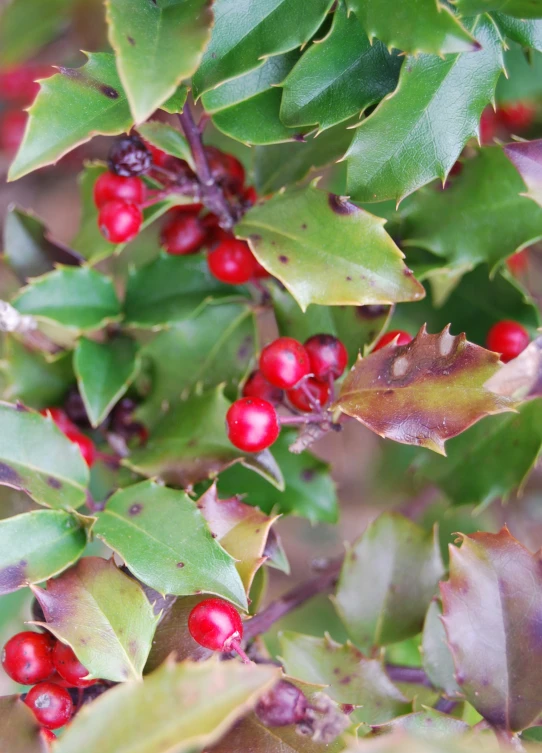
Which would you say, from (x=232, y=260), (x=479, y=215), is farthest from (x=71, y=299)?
(x=479, y=215)

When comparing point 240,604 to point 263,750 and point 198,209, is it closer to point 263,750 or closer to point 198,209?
point 263,750

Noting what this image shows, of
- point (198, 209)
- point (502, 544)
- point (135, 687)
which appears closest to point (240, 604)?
point (135, 687)

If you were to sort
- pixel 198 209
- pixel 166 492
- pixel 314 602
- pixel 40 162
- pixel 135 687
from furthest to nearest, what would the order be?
pixel 314 602 < pixel 198 209 < pixel 166 492 < pixel 40 162 < pixel 135 687

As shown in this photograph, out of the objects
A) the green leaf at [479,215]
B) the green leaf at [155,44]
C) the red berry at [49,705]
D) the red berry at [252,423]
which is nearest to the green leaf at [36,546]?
the red berry at [49,705]

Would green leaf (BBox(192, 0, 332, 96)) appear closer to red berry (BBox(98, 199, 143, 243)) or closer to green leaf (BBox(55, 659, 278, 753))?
red berry (BBox(98, 199, 143, 243))

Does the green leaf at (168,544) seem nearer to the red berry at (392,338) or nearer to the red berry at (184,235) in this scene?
the red berry at (392,338)

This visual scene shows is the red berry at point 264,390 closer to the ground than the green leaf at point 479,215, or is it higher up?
closer to the ground
